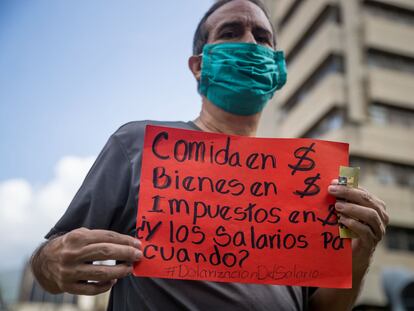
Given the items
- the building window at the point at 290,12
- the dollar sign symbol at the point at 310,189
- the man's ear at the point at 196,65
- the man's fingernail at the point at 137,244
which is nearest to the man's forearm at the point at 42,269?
the man's fingernail at the point at 137,244

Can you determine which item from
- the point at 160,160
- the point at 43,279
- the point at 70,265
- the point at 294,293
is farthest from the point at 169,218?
the point at 294,293

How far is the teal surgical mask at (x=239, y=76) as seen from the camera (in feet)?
6.19

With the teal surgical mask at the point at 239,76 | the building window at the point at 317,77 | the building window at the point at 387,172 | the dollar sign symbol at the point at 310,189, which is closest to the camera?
the dollar sign symbol at the point at 310,189

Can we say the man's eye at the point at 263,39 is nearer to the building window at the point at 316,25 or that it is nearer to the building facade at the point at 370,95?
the building facade at the point at 370,95

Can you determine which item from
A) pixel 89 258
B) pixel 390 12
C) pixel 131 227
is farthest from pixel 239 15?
pixel 390 12

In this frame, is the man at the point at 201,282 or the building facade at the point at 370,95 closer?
the man at the point at 201,282

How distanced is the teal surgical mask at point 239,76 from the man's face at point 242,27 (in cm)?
6

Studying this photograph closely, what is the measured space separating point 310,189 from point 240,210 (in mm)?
249

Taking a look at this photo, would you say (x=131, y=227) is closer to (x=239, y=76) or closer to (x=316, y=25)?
(x=239, y=76)

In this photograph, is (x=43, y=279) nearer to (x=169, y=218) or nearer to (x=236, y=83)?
(x=169, y=218)

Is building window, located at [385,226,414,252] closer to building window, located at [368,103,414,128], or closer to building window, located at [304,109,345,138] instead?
building window, located at [368,103,414,128]

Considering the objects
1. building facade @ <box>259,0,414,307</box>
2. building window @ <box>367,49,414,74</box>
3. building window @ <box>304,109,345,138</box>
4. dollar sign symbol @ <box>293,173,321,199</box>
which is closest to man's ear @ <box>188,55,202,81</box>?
dollar sign symbol @ <box>293,173,321,199</box>

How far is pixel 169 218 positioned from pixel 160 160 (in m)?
0.20

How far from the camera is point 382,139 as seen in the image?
20125mm
